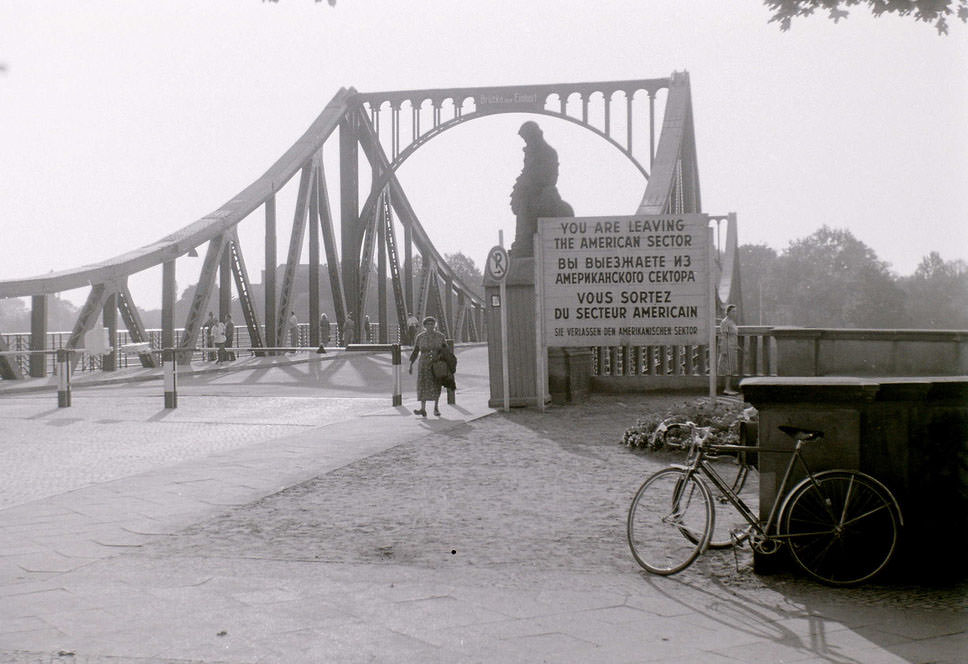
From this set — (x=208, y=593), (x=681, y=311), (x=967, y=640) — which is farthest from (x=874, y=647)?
(x=681, y=311)

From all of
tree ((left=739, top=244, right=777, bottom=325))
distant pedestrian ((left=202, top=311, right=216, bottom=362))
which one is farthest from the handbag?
tree ((left=739, top=244, right=777, bottom=325))

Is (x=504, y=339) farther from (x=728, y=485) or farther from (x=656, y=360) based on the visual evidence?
(x=728, y=485)

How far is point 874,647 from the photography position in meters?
3.73

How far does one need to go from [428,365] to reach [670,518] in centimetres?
740

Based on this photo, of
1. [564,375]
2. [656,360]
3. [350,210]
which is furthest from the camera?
[350,210]

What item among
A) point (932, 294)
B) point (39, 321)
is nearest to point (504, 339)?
point (39, 321)

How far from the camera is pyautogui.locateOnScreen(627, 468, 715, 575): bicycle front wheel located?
191 inches

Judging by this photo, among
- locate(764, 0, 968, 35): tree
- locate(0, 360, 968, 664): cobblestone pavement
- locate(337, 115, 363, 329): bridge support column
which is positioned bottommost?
locate(0, 360, 968, 664): cobblestone pavement

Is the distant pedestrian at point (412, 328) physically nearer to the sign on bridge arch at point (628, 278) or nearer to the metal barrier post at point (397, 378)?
the metal barrier post at point (397, 378)

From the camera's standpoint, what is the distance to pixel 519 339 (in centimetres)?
1276

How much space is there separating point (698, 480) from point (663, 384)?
10.2 metres

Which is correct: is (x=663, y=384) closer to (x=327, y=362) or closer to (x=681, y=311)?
(x=681, y=311)

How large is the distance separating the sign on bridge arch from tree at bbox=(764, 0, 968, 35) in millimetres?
6231

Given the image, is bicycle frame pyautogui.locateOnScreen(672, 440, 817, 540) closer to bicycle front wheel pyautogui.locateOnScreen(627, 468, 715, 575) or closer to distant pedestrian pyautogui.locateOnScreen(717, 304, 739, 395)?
bicycle front wheel pyautogui.locateOnScreen(627, 468, 715, 575)
